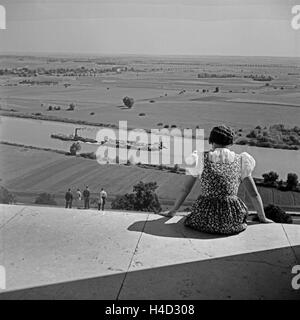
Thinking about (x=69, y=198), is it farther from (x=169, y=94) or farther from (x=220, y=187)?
(x=220, y=187)

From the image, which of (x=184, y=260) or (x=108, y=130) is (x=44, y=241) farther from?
(x=108, y=130)

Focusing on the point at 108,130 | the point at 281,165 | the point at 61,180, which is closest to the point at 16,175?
the point at 61,180

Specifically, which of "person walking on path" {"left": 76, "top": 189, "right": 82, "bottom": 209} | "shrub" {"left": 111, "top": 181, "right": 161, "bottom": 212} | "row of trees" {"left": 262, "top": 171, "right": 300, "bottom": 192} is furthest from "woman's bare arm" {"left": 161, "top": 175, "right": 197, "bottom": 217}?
"person walking on path" {"left": 76, "top": 189, "right": 82, "bottom": 209}

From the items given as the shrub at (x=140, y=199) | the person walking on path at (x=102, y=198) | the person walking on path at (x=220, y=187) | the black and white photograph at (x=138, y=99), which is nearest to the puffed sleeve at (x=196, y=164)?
the person walking on path at (x=220, y=187)

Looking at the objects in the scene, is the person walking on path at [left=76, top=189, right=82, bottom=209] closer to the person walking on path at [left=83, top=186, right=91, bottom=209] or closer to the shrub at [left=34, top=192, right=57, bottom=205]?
the person walking on path at [left=83, top=186, right=91, bottom=209]

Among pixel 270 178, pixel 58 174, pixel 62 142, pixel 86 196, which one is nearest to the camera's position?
pixel 270 178

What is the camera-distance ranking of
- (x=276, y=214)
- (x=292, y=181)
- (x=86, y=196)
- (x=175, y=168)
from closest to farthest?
(x=276, y=214) → (x=175, y=168) → (x=292, y=181) → (x=86, y=196)

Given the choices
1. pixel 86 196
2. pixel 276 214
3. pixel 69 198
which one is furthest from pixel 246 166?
pixel 69 198

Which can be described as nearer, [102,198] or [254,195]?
[254,195]
